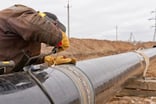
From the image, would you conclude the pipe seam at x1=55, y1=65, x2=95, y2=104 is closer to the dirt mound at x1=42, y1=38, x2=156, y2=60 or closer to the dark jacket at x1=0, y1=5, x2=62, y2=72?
the dark jacket at x1=0, y1=5, x2=62, y2=72

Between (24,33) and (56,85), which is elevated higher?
(24,33)

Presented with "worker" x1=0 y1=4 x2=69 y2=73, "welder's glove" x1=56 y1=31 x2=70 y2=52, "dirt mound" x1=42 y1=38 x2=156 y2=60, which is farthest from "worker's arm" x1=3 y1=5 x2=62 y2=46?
"dirt mound" x1=42 y1=38 x2=156 y2=60

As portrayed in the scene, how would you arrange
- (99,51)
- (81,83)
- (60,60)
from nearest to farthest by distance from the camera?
(81,83), (60,60), (99,51)

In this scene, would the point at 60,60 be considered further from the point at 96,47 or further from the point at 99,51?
the point at 96,47

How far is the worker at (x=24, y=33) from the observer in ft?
9.75

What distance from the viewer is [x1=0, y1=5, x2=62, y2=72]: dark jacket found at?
117 inches

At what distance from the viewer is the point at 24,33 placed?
2.98 metres

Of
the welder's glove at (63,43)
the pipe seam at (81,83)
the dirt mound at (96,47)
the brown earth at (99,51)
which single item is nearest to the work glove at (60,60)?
the welder's glove at (63,43)

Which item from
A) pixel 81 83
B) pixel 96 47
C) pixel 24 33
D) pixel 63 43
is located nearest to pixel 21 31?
pixel 24 33

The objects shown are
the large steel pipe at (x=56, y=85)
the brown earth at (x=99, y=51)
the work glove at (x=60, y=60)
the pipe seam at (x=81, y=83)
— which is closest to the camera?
the large steel pipe at (x=56, y=85)

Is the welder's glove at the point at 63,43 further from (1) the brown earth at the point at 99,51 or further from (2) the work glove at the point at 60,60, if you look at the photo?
(1) the brown earth at the point at 99,51

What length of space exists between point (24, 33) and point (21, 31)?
0.10 feet

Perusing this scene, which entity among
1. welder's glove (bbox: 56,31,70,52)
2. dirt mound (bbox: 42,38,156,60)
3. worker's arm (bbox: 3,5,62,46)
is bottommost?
dirt mound (bbox: 42,38,156,60)

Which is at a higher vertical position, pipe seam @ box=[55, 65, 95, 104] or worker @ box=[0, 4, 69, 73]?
worker @ box=[0, 4, 69, 73]
